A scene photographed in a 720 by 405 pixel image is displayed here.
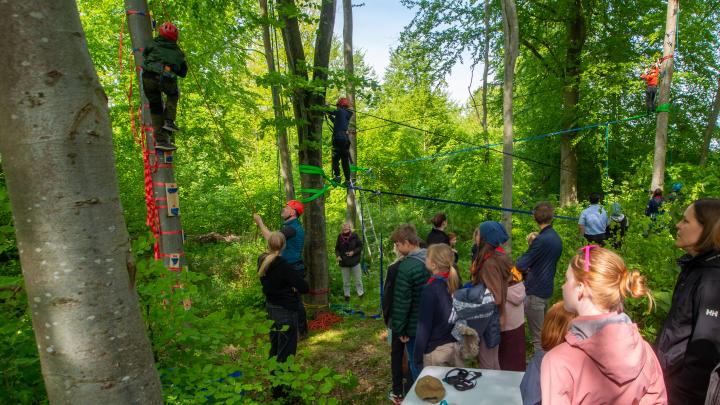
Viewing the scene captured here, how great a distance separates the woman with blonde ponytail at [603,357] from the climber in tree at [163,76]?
11.3 feet

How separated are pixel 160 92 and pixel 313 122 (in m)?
2.92

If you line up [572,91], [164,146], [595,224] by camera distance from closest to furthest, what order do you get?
1. [164,146]
2. [595,224]
3. [572,91]

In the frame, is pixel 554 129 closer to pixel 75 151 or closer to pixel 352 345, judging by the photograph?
pixel 352 345

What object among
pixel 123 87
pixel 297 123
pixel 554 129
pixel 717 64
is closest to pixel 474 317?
pixel 297 123

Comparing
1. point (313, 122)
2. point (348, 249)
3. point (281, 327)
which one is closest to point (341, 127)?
point (313, 122)

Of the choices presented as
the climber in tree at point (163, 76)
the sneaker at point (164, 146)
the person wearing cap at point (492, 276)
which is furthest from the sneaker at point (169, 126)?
the person wearing cap at point (492, 276)

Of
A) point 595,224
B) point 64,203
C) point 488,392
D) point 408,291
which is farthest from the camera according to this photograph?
point 595,224

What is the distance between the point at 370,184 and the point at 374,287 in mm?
7480

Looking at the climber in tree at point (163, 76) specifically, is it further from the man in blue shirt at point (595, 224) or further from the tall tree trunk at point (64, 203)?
the man in blue shirt at point (595, 224)

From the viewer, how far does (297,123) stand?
5.73 metres

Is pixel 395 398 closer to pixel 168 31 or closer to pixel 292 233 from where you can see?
pixel 292 233

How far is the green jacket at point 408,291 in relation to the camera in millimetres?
3445

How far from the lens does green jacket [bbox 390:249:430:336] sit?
3.45 m

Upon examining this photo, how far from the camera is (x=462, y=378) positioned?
255cm
